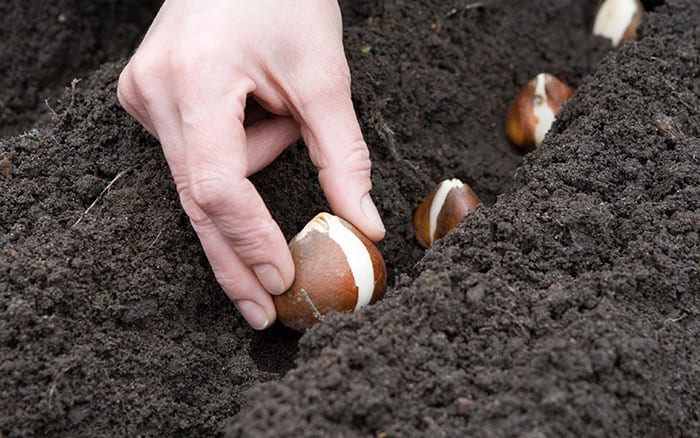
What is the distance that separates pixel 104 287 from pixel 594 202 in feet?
3.65


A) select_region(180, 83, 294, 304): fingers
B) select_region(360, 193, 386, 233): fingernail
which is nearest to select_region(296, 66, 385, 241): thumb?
select_region(360, 193, 386, 233): fingernail

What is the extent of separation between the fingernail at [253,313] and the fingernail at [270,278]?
58mm

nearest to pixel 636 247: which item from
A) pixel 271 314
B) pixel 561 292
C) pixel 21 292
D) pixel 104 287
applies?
pixel 561 292

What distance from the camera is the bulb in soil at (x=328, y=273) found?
1.62 m

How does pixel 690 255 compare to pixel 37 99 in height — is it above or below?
below

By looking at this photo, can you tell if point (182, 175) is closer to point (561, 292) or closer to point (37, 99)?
point (561, 292)

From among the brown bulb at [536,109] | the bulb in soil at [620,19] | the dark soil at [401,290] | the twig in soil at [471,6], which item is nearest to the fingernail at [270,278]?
the dark soil at [401,290]

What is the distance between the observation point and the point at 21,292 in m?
1.48

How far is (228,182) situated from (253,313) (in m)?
0.35

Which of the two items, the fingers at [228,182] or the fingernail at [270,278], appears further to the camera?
the fingernail at [270,278]

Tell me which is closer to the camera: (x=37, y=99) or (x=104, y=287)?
(x=104, y=287)

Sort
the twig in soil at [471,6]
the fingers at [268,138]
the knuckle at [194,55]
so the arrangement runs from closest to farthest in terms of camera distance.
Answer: the knuckle at [194,55]
the fingers at [268,138]
the twig in soil at [471,6]

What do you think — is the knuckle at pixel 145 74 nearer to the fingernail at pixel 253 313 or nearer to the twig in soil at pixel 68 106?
the twig in soil at pixel 68 106

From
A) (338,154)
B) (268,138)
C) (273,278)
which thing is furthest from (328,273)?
(268,138)
